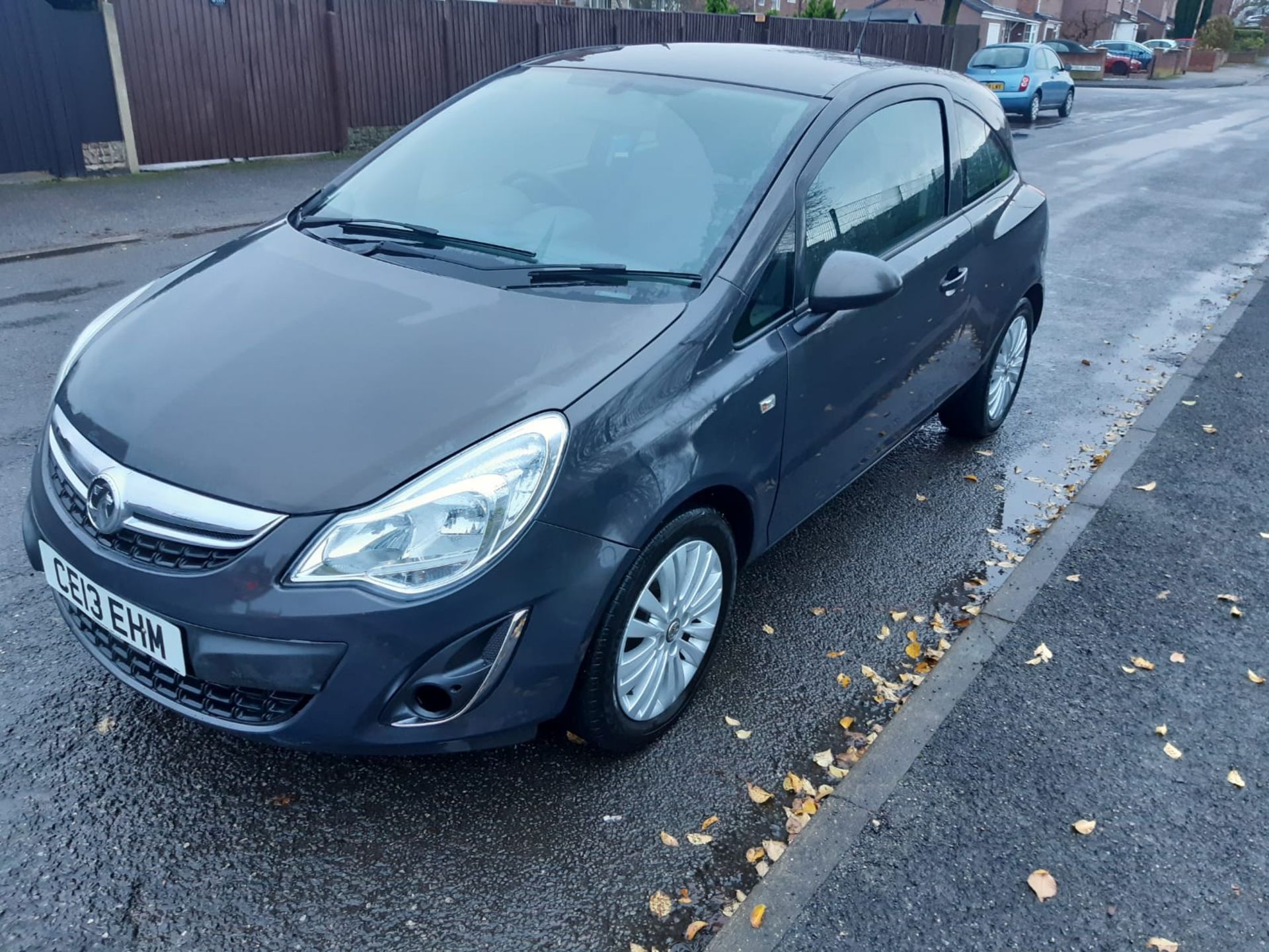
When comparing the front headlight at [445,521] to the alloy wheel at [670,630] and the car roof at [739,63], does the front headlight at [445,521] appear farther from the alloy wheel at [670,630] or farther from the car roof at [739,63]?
the car roof at [739,63]

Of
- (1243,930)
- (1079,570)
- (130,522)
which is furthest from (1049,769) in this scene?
(130,522)

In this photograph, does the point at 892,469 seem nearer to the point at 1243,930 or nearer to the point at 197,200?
the point at 1243,930

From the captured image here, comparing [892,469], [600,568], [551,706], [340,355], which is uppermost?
[340,355]

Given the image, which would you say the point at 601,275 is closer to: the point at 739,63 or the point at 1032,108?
the point at 739,63

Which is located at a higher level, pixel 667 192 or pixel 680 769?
pixel 667 192

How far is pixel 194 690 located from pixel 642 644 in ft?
3.74

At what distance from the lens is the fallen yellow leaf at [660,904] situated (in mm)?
2461

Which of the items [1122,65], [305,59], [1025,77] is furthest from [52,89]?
[1122,65]

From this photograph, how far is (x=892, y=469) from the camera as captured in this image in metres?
5.06

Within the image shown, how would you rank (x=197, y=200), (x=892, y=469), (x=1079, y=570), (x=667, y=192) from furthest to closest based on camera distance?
(x=197, y=200)
(x=892, y=469)
(x=1079, y=570)
(x=667, y=192)

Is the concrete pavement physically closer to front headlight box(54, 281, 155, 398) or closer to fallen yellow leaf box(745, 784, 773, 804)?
fallen yellow leaf box(745, 784, 773, 804)

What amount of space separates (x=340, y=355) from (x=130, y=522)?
0.66m

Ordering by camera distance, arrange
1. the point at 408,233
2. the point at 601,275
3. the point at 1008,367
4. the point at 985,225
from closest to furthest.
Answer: the point at 601,275
the point at 408,233
the point at 985,225
the point at 1008,367

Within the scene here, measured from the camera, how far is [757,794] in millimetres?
2861
